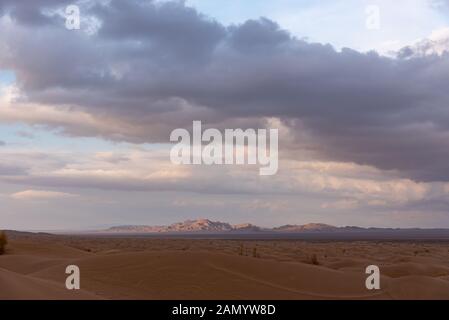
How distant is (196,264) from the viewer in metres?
13.0

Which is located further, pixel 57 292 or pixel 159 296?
pixel 159 296

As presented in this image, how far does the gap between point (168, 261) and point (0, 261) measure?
6.27 metres

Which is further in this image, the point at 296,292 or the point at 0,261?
the point at 0,261

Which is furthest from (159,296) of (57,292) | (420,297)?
(420,297)

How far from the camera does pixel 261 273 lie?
43.1 ft
